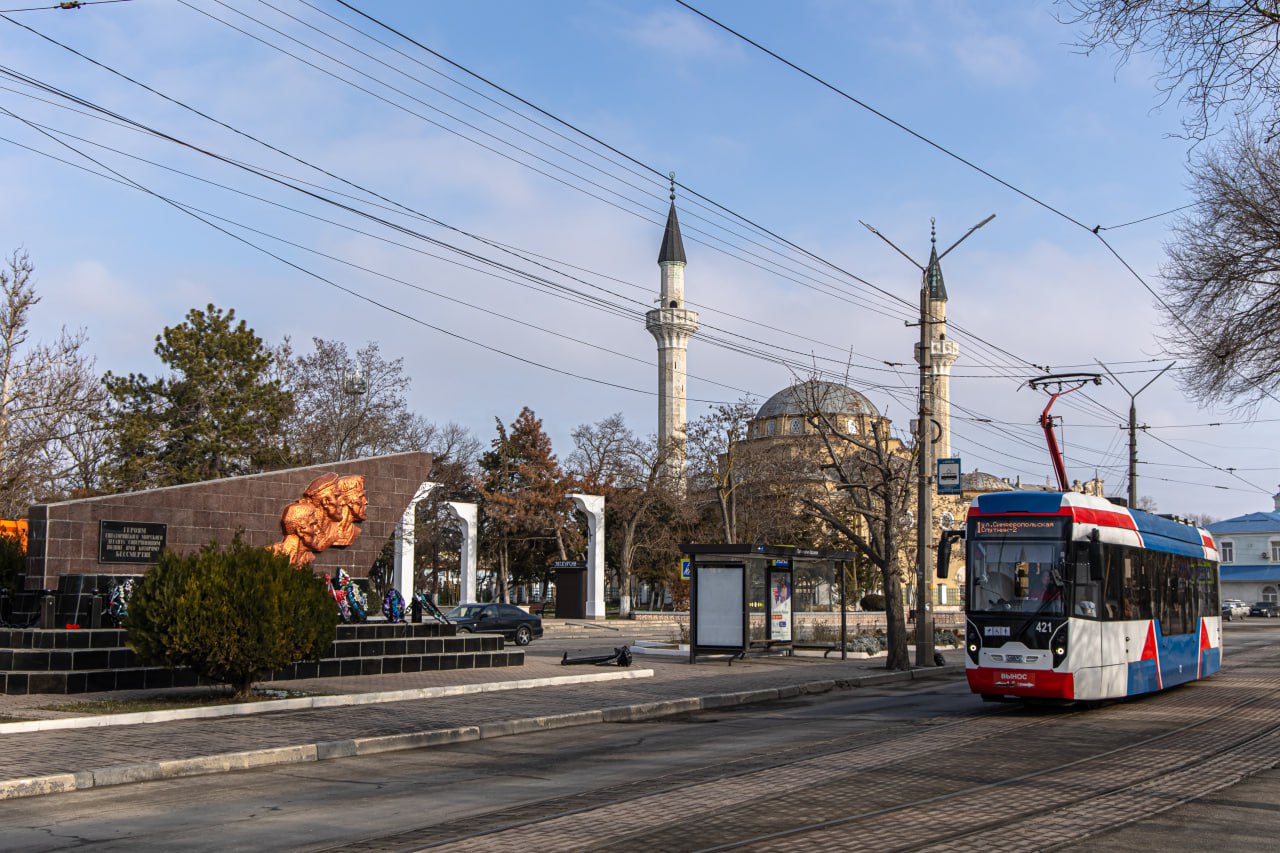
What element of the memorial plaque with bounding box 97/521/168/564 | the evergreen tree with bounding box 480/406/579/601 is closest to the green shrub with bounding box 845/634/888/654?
the memorial plaque with bounding box 97/521/168/564

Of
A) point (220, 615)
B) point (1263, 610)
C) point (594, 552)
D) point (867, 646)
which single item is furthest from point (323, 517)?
point (1263, 610)

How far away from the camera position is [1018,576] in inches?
647

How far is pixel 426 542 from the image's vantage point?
6869 cm

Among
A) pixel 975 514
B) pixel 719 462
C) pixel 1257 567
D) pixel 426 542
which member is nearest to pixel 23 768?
pixel 975 514

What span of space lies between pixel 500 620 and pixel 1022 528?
22.6 meters

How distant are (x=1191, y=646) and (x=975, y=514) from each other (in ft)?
21.9

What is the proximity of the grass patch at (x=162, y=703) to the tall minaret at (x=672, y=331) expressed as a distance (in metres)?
61.5

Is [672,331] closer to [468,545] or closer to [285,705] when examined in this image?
[468,545]

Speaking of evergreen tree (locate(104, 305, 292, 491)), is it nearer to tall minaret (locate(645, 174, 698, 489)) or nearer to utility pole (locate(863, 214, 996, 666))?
utility pole (locate(863, 214, 996, 666))

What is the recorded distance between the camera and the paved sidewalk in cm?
1146

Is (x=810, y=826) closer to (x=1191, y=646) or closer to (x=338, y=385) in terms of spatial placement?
(x=1191, y=646)

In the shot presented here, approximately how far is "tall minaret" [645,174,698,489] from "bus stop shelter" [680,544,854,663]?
1951 inches

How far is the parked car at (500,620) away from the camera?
1403 inches

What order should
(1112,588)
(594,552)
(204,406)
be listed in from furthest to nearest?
(594,552) < (204,406) < (1112,588)
